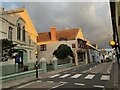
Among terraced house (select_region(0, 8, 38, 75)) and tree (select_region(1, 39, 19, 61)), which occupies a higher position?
terraced house (select_region(0, 8, 38, 75))

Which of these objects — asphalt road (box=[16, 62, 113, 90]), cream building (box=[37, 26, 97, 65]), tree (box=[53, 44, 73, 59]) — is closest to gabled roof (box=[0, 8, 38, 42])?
tree (box=[53, 44, 73, 59])

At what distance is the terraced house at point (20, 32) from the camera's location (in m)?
27.4

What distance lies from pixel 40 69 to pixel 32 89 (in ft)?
45.7

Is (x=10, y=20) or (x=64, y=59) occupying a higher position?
(x=10, y=20)

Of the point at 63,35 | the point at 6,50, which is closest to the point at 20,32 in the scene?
the point at 6,50

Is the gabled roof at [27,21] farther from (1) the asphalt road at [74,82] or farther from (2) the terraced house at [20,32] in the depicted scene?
(1) the asphalt road at [74,82]

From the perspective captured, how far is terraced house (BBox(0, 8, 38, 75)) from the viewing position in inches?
1079

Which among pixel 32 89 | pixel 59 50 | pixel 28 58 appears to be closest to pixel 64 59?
pixel 59 50

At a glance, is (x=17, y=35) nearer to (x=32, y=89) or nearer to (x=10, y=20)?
(x=10, y=20)

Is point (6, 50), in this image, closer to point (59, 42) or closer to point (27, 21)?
point (27, 21)

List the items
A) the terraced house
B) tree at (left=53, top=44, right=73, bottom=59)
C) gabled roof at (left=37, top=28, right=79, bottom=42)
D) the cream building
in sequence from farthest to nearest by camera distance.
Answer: gabled roof at (left=37, top=28, right=79, bottom=42), the cream building, tree at (left=53, top=44, right=73, bottom=59), the terraced house

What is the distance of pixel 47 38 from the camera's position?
185ft

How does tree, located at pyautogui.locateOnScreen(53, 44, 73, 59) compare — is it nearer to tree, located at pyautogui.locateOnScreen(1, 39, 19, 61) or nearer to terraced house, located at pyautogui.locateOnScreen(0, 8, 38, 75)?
terraced house, located at pyautogui.locateOnScreen(0, 8, 38, 75)

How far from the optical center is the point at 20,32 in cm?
3350
